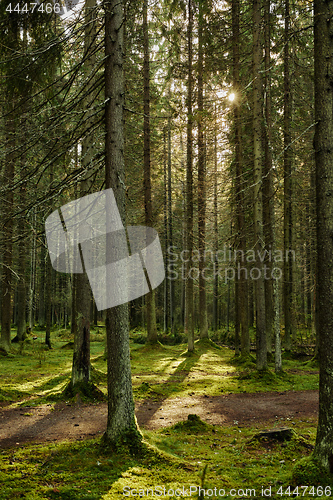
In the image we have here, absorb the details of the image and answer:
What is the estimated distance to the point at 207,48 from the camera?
1302cm

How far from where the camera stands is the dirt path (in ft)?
21.6

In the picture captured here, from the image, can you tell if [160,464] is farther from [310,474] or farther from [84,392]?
[84,392]

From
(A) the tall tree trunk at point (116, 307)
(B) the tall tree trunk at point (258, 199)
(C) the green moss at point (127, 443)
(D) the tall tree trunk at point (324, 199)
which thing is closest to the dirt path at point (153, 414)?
(C) the green moss at point (127, 443)

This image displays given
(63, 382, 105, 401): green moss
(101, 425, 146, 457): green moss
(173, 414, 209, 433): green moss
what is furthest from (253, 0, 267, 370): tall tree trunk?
(101, 425, 146, 457): green moss

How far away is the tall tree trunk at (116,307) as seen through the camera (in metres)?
4.97

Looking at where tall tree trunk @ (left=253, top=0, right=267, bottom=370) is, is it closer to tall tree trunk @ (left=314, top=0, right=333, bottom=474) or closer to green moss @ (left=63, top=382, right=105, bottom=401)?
green moss @ (left=63, top=382, right=105, bottom=401)

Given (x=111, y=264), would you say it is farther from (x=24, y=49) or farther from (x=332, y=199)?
(x=24, y=49)

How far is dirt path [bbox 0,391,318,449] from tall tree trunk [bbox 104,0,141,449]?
70.2 inches

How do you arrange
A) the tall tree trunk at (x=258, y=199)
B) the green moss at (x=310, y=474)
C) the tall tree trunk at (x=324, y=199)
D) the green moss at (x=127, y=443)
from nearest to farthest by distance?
the green moss at (x=310, y=474) < the tall tree trunk at (x=324, y=199) < the green moss at (x=127, y=443) < the tall tree trunk at (x=258, y=199)

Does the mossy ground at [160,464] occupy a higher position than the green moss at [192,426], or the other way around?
the mossy ground at [160,464]

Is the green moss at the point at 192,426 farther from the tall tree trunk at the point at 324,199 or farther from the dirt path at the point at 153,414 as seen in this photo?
the tall tree trunk at the point at 324,199

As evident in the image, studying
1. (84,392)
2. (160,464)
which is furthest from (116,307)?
(84,392)

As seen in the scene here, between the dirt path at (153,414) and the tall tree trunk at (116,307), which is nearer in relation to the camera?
the tall tree trunk at (116,307)

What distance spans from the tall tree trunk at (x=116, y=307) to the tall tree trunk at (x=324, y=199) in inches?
101
